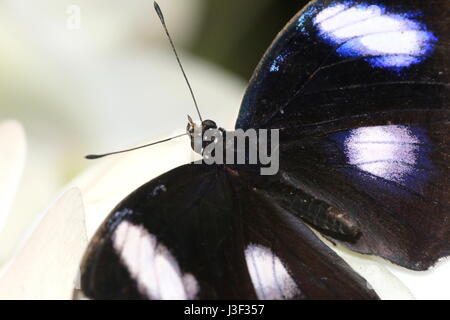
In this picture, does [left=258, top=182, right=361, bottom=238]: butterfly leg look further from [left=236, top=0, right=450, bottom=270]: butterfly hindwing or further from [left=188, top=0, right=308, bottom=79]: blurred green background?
[left=188, top=0, right=308, bottom=79]: blurred green background

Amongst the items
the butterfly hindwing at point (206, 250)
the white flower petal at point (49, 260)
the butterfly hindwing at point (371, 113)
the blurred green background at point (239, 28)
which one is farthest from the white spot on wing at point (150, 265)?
the blurred green background at point (239, 28)

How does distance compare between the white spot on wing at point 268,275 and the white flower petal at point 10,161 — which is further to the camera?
the white flower petal at point 10,161

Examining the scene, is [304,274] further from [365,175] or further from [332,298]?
[365,175]

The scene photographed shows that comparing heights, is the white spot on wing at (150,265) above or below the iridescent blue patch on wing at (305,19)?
below

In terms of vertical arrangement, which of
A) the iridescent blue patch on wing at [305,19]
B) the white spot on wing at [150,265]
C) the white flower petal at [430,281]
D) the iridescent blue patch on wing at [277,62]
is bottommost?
the white flower petal at [430,281]

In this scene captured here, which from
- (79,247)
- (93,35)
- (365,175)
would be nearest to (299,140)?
(365,175)

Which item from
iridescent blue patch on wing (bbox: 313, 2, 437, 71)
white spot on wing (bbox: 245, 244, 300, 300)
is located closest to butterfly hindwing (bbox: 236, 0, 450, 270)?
iridescent blue patch on wing (bbox: 313, 2, 437, 71)

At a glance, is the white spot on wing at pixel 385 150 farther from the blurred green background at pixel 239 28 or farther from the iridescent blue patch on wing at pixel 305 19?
the blurred green background at pixel 239 28

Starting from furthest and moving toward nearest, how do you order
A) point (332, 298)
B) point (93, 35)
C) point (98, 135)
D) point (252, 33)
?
point (252, 33) < point (93, 35) < point (98, 135) < point (332, 298)
